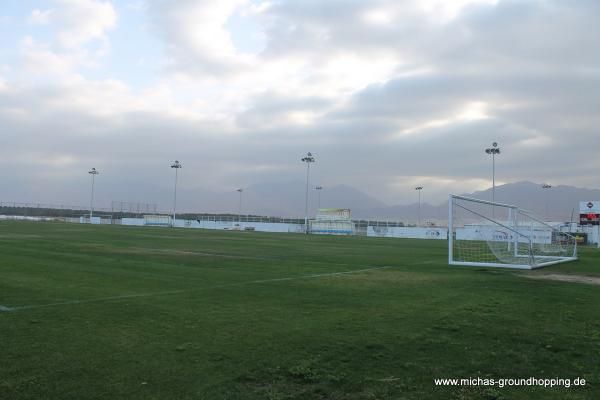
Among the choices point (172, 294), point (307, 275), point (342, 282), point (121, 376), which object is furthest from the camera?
point (307, 275)

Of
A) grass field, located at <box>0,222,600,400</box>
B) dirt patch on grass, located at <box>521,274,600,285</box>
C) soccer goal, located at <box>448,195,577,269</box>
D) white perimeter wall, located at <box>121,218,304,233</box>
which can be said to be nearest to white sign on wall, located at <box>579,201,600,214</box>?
soccer goal, located at <box>448,195,577,269</box>

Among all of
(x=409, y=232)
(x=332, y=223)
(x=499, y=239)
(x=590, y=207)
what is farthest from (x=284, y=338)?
(x=590, y=207)

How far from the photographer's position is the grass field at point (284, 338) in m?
4.66

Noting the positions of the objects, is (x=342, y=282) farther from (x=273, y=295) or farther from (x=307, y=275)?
(x=273, y=295)

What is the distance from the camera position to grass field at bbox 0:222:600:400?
15.3 feet

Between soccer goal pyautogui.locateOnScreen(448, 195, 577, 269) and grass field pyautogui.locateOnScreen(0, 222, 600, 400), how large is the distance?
6297 millimetres

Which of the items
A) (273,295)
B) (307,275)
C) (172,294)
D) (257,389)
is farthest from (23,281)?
(257,389)

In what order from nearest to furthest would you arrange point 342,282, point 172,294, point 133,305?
point 133,305
point 172,294
point 342,282

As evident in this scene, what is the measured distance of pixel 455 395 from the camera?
177 inches

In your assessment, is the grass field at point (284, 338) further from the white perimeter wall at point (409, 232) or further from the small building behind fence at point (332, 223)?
the small building behind fence at point (332, 223)

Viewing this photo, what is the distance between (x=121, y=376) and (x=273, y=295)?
18.0 ft

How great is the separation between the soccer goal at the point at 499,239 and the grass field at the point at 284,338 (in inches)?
248

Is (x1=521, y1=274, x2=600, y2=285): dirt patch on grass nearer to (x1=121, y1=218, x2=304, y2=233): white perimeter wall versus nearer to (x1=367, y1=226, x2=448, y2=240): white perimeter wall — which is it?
(x1=367, y1=226, x2=448, y2=240): white perimeter wall

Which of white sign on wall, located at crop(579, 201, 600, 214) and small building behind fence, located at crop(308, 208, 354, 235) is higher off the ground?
white sign on wall, located at crop(579, 201, 600, 214)
